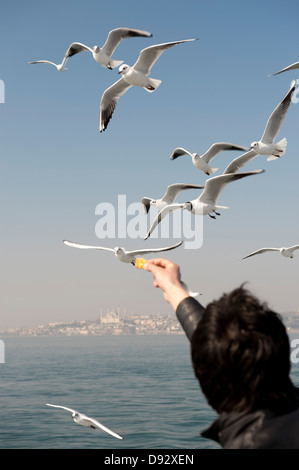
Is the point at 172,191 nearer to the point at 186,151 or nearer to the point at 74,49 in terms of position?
the point at 186,151

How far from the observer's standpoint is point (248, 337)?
5.11 feet

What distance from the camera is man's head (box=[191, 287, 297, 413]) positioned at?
1554 mm

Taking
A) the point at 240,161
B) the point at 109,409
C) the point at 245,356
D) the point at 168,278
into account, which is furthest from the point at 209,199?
the point at 109,409

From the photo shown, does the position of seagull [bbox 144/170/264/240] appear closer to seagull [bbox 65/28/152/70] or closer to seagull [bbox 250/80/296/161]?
seagull [bbox 250/80/296/161]

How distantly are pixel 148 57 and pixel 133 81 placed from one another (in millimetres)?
652

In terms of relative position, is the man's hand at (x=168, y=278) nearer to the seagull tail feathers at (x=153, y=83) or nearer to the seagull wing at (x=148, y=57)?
the seagull wing at (x=148, y=57)

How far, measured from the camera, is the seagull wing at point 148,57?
11.3 meters

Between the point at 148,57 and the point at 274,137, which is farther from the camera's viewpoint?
the point at 274,137

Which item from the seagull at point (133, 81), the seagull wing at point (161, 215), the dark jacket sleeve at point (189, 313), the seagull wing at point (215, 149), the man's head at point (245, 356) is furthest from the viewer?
the seagull wing at point (215, 149)

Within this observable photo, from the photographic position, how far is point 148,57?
11656 millimetres

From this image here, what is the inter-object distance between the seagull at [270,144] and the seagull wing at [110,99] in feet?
8.73

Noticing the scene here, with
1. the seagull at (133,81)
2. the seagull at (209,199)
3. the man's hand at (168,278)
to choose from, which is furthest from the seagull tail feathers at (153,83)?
the man's hand at (168,278)
